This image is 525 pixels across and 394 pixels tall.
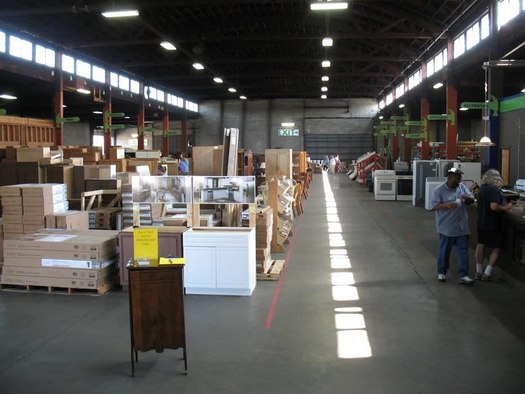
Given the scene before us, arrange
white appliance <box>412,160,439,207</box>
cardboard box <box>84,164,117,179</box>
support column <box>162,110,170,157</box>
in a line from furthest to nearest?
support column <box>162,110,170,157</box>
white appliance <box>412,160,439,207</box>
cardboard box <box>84,164,117,179</box>

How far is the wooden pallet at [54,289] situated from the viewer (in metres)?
7.89

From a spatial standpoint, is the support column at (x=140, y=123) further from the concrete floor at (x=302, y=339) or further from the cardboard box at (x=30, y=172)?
the concrete floor at (x=302, y=339)

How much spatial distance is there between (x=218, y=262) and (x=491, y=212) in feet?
14.8

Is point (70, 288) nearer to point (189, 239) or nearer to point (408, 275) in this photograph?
point (189, 239)

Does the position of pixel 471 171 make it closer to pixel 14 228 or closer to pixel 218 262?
pixel 218 262

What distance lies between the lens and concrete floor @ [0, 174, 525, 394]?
15.8 ft

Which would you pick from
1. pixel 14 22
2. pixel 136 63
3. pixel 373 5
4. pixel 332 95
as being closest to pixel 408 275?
pixel 373 5

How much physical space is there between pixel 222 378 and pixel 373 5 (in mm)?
19775

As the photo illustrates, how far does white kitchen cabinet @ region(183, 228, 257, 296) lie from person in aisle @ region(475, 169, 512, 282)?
153 inches

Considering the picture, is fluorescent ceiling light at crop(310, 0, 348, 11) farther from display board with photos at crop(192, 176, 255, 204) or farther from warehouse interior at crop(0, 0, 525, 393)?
display board with photos at crop(192, 176, 255, 204)

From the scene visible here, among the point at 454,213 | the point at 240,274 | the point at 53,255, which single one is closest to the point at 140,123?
the point at 53,255

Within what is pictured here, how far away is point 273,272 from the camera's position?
912 centimetres

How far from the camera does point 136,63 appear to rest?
29.4m

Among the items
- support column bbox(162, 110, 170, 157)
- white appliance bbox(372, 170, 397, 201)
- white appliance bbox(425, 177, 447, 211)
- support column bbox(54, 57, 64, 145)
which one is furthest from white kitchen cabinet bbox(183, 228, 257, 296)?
support column bbox(162, 110, 170, 157)
